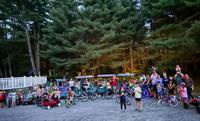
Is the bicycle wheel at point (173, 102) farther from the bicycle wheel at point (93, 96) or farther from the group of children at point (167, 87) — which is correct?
the bicycle wheel at point (93, 96)

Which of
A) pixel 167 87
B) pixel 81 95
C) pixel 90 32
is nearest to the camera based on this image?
pixel 167 87

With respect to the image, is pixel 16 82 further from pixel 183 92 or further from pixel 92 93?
pixel 183 92

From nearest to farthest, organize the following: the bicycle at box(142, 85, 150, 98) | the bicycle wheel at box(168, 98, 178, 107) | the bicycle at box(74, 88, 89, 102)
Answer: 1. the bicycle wheel at box(168, 98, 178, 107)
2. the bicycle at box(142, 85, 150, 98)
3. the bicycle at box(74, 88, 89, 102)

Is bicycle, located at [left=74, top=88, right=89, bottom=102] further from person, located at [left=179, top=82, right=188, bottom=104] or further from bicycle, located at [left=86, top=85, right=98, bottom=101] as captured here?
person, located at [left=179, top=82, right=188, bottom=104]

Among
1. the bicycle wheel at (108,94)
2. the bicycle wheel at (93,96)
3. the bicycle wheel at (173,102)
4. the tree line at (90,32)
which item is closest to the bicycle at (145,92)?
the bicycle wheel at (108,94)

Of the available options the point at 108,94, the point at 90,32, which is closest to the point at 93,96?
the point at 108,94

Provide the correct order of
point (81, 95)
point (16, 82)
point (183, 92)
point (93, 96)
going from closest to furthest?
point (183, 92)
point (93, 96)
point (81, 95)
point (16, 82)

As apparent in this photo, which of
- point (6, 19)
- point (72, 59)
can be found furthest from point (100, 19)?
point (6, 19)

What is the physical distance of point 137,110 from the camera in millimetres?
15891

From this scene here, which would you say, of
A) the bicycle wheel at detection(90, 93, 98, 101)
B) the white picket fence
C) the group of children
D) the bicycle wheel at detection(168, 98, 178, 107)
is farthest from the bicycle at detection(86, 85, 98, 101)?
the bicycle wheel at detection(168, 98, 178, 107)

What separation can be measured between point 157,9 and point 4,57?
27.4m

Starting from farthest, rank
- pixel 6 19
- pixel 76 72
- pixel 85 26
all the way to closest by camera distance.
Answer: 1. pixel 6 19
2. pixel 76 72
3. pixel 85 26

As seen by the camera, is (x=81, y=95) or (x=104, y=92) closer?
(x=81, y=95)

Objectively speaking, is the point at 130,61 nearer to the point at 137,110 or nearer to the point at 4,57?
Answer: the point at 4,57
